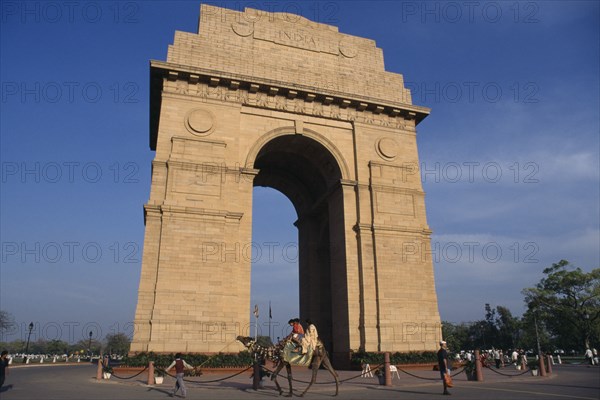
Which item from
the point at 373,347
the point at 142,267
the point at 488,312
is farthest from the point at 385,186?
the point at 488,312

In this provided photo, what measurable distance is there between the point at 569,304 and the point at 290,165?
143 ft

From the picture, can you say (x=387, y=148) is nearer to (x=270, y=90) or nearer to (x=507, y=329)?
(x=270, y=90)

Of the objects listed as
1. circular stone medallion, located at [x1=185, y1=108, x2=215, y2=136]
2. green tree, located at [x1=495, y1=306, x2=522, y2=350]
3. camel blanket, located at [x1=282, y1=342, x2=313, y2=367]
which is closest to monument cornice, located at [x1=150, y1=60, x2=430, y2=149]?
circular stone medallion, located at [x1=185, y1=108, x2=215, y2=136]

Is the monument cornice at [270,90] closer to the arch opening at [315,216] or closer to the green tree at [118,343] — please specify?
the arch opening at [315,216]

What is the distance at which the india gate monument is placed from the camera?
19.5 meters

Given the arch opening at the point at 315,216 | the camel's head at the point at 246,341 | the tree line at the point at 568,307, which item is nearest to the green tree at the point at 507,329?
the tree line at the point at 568,307

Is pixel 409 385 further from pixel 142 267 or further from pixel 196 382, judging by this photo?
pixel 142 267

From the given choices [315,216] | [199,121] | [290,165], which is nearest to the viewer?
[199,121]

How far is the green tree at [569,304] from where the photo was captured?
166ft

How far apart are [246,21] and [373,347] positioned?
777 inches

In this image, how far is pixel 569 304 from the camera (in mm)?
52781

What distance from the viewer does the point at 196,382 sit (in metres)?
14.8

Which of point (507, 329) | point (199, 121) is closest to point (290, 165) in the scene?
point (199, 121)

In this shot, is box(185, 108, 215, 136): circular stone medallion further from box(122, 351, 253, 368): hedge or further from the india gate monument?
box(122, 351, 253, 368): hedge
